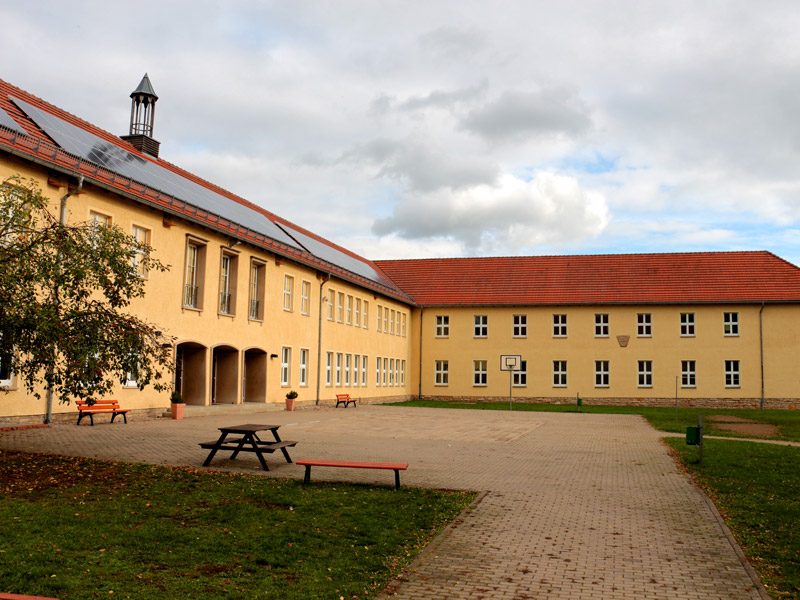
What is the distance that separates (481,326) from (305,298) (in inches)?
714

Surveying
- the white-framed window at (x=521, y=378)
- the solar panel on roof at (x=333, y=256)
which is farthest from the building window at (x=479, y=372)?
the solar panel on roof at (x=333, y=256)

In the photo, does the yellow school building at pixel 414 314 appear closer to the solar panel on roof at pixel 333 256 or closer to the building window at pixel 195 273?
the building window at pixel 195 273

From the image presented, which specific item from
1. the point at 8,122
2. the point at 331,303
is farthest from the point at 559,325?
the point at 8,122

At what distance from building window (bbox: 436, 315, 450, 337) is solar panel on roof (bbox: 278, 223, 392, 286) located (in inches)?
161

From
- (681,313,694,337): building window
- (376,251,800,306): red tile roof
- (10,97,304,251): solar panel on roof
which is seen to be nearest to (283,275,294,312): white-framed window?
(10,97,304,251): solar panel on roof

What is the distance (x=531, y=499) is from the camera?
10.3 metres

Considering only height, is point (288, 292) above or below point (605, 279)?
below

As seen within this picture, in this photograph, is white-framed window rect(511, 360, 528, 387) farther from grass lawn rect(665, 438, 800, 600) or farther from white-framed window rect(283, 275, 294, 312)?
grass lawn rect(665, 438, 800, 600)

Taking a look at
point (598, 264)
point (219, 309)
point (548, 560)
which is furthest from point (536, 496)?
point (598, 264)

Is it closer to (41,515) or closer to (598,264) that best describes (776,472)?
(41,515)

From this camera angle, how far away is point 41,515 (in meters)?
7.90

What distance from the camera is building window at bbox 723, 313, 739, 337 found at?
4459 centimetres

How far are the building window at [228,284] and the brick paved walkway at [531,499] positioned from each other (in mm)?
5579

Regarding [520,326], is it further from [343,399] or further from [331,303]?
[343,399]
